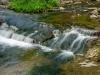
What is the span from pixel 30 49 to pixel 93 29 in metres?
3.06

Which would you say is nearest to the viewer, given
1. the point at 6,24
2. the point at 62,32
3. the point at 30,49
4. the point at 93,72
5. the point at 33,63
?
the point at 93,72

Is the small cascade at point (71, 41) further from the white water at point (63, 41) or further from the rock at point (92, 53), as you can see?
the rock at point (92, 53)

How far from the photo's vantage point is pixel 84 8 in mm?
19922

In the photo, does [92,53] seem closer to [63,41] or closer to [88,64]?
[88,64]

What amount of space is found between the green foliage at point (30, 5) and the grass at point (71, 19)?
1366 mm

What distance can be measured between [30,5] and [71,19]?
12.9 feet

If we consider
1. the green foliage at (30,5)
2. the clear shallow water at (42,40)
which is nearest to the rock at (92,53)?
the clear shallow water at (42,40)

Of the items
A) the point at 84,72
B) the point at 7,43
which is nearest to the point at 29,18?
the point at 7,43

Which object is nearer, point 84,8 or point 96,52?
point 96,52

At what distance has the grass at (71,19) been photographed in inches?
602

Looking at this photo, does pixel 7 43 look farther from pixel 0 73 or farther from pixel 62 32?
pixel 0 73

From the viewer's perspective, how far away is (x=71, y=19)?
16594 millimetres

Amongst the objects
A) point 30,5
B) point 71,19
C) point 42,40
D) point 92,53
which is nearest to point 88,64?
point 92,53

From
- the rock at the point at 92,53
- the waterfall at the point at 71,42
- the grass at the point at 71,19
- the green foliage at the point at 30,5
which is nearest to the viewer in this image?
the rock at the point at 92,53
